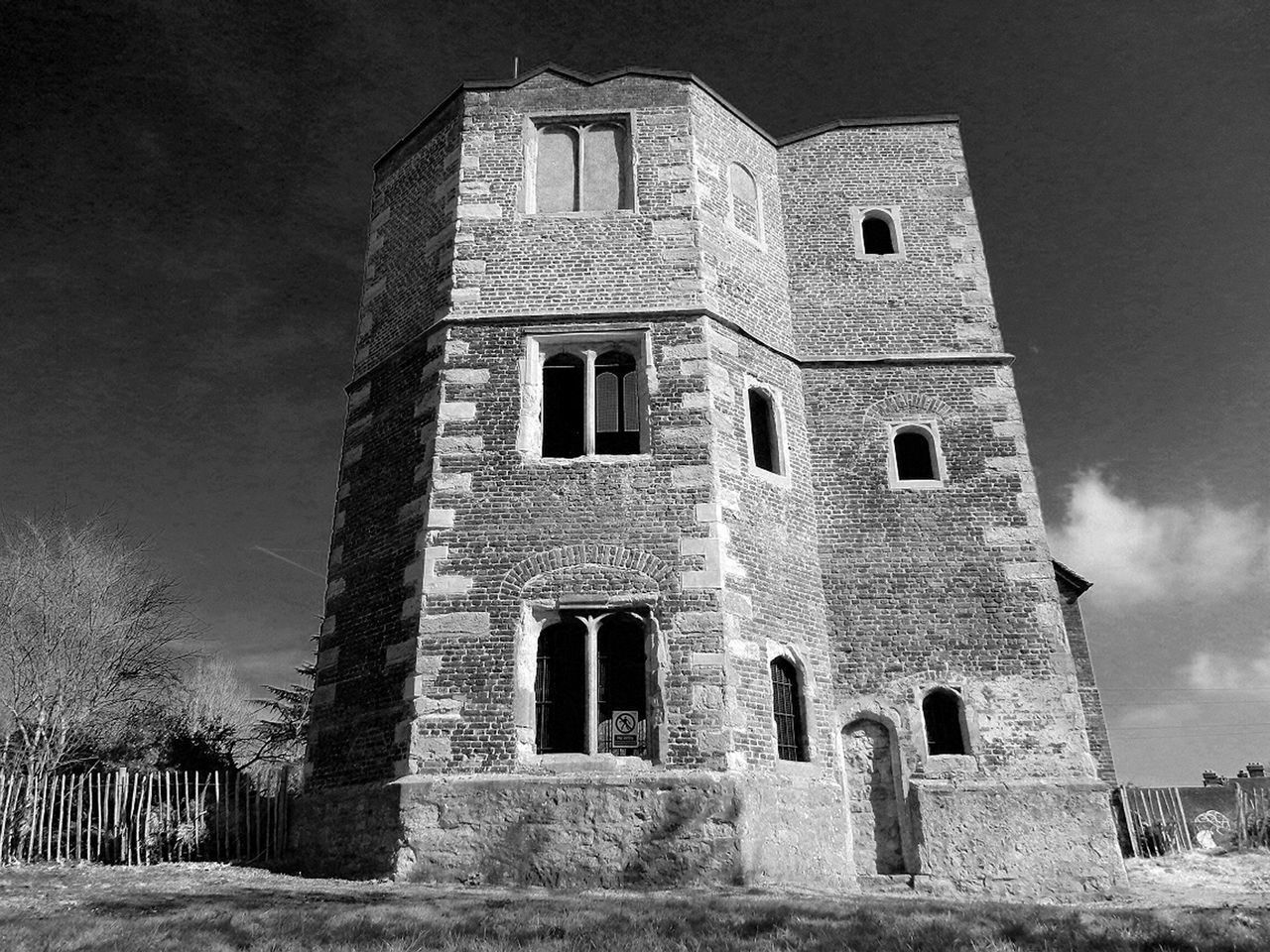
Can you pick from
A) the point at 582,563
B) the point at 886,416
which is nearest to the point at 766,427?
the point at 886,416

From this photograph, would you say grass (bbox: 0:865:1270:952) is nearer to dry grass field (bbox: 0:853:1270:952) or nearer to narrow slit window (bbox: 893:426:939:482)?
dry grass field (bbox: 0:853:1270:952)

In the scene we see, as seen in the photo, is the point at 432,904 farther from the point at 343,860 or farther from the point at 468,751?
the point at 343,860

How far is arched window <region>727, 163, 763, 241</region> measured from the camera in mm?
16859

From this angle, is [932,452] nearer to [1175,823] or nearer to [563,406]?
[563,406]

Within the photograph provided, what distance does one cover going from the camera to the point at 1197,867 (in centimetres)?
1593

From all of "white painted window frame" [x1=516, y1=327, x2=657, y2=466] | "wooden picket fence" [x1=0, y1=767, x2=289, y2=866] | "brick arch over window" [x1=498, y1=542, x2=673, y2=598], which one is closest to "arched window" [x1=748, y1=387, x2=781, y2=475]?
"white painted window frame" [x1=516, y1=327, x2=657, y2=466]

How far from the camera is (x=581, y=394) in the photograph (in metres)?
15.1

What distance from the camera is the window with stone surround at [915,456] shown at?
1570 cm

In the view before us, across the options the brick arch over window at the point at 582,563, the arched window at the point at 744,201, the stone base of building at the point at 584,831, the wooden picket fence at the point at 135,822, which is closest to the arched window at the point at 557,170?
the arched window at the point at 744,201

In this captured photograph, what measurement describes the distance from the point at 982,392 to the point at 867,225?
13.4ft

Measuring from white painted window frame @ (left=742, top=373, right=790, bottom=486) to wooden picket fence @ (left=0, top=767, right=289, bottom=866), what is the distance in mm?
8744

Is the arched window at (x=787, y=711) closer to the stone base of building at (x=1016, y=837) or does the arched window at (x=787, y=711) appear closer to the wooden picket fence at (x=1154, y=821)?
the stone base of building at (x=1016, y=837)

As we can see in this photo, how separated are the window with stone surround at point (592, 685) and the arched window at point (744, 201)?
753 cm

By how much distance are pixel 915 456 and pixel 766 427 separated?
2567mm
